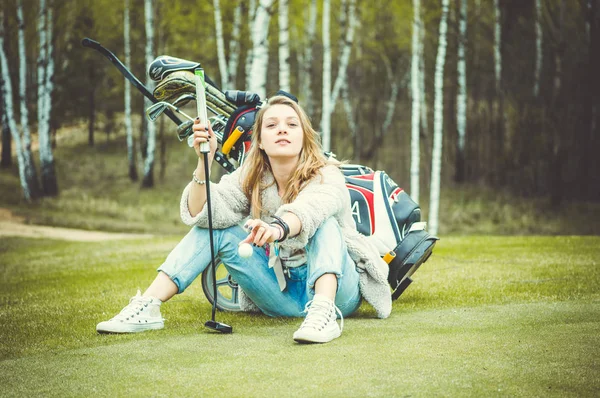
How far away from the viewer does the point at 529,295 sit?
4.77m

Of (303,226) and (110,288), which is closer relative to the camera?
(303,226)

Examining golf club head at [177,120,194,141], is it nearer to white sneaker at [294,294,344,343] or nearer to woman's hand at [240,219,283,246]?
woman's hand at [240,219,283,246]

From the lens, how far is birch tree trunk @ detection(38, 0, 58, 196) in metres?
18.9

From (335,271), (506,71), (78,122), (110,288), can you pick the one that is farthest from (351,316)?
(78,122)

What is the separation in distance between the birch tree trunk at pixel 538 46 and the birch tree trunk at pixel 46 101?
1189 cm

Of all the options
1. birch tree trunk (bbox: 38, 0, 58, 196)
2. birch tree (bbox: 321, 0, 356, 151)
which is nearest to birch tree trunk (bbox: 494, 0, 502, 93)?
birch tree (bbox: 321, 0, 356, 151)

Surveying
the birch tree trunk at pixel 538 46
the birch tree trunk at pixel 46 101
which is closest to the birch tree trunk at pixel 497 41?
the birch tree trunk at pixel 538 46

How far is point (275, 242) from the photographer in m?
3.64

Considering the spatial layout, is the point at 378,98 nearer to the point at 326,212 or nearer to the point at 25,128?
the point at 25,128

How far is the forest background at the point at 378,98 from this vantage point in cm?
1630

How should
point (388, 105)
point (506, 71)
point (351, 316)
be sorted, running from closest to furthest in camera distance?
point (351, 316) → point (506, 71) → point (388, 105)

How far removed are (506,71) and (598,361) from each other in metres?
17.3

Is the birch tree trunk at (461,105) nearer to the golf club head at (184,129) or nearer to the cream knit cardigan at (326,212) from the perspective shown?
the golf club head at (184,129)

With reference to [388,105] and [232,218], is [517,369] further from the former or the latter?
[388,105]
